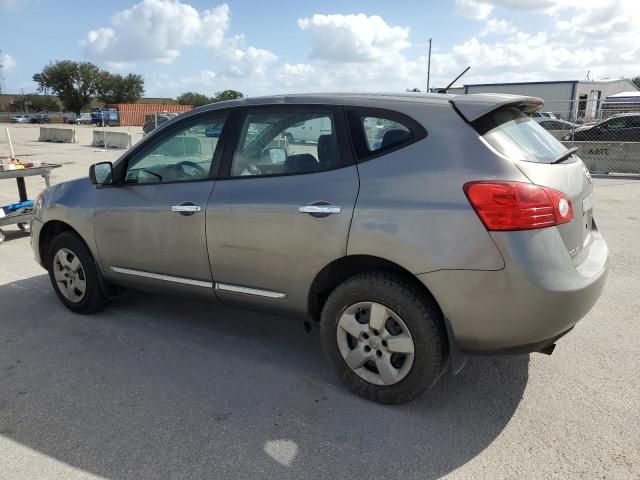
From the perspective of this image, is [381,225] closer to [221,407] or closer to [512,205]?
[512,205]

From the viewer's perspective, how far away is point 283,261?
3199mm

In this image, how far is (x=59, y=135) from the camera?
30.1 m

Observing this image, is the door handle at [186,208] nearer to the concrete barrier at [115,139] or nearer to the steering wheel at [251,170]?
the steering wheel at [251,170]

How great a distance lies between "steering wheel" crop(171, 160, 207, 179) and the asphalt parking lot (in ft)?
4.17

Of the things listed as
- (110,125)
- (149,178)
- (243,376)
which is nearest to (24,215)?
(149,178)

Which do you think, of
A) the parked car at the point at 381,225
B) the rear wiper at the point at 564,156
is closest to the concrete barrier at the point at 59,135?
the parked car at the point at 381,225

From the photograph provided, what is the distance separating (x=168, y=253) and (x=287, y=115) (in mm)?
1325

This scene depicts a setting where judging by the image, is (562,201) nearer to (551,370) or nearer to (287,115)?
(551,370)

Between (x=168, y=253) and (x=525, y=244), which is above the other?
(x=525, y=244)

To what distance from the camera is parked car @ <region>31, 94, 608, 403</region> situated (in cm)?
258

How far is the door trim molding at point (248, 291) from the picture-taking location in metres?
3.31

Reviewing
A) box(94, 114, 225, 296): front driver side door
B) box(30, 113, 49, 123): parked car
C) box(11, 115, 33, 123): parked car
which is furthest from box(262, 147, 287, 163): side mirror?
box(11, 115, 33, 123): parked car

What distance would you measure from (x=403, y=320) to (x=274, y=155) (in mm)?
1350

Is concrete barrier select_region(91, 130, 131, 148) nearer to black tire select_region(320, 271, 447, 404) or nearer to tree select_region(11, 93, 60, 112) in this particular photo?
black tire select_region(320, 271, 447, 404)
